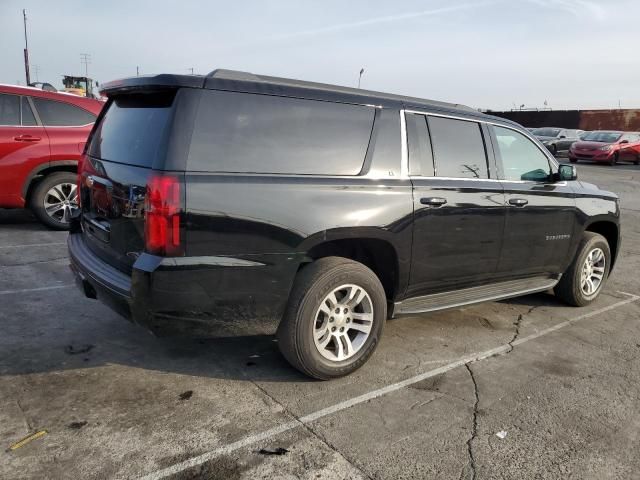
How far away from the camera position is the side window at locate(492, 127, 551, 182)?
4551mm

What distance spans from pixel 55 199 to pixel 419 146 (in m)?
5.69

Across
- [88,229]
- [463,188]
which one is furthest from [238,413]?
[463,188]

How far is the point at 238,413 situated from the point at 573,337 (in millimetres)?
2984

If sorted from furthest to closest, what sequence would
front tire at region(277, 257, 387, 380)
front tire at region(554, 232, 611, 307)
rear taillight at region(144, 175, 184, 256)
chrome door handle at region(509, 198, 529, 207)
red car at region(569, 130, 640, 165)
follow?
red car at region(569, 130, 640, 165)
front tire at region(554, 232, 611, 307)
chrome door handle at region(509, 198, 529, 207)
front tire at region(277, 257, 387, 380)
rear taillight at region(144, 175, 184, 256)

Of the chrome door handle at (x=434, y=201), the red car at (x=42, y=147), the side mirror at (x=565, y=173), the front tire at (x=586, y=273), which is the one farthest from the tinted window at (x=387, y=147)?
the red car at (x=42, y=147)

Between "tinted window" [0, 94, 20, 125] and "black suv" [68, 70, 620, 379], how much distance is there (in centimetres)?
414

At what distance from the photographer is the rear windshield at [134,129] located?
3.05 m

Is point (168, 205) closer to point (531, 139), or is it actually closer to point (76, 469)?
point (76, 469)

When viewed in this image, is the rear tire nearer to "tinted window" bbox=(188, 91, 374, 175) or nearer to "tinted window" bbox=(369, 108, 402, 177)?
"tinted window" bbox=(188, 91, 374, 175)

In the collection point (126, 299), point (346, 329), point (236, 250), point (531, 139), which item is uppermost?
point (531, 139)

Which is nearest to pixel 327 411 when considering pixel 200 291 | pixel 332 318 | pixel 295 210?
pixel 332 318

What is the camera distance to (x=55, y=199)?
24.7 feet

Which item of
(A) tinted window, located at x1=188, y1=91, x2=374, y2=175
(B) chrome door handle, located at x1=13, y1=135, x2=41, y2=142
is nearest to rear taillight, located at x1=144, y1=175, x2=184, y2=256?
(A) tinted window, located at x1=188, y1=91, x2=374, y2=175

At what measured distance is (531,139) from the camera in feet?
15.9
